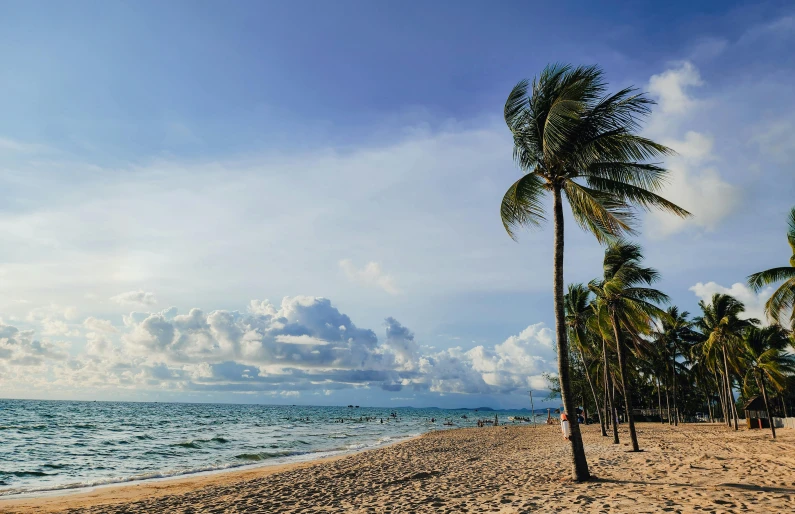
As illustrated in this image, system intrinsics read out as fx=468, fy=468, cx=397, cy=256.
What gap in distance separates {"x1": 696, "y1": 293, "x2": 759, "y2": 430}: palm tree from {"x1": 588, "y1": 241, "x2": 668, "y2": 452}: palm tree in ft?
59.3

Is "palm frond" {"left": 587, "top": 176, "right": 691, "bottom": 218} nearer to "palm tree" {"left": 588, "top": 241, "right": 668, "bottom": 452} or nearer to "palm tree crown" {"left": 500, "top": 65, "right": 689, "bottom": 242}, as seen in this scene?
"palm tree crown" {"left": 500, "top": 65, "right": 689, "bottom": 242}

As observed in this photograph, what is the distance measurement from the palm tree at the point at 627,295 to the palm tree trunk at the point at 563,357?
272 inches

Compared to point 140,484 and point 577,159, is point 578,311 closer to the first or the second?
point 577,159

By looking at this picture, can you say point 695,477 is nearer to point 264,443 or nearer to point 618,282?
point 618,282

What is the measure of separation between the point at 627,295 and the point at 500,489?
32.3 feet

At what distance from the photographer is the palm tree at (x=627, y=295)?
17172 mm

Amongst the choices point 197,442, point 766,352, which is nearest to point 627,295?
point 766,352

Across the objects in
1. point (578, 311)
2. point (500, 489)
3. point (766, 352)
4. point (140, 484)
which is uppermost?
point (578, 311)

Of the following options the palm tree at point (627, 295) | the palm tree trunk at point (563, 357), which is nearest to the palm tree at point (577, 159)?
the palm tree trunk at point (563, 357)

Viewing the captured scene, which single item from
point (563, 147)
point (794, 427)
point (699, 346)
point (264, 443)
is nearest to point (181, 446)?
point (264, 443)

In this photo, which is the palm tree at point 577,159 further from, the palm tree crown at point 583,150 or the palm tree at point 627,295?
the palm tree at point 627,295

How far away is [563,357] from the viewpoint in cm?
1051

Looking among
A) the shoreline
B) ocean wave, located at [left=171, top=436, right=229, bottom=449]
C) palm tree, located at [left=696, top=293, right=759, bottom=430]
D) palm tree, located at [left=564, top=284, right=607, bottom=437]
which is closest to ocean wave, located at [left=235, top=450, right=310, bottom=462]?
the shoreline

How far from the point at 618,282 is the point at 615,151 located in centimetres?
751
